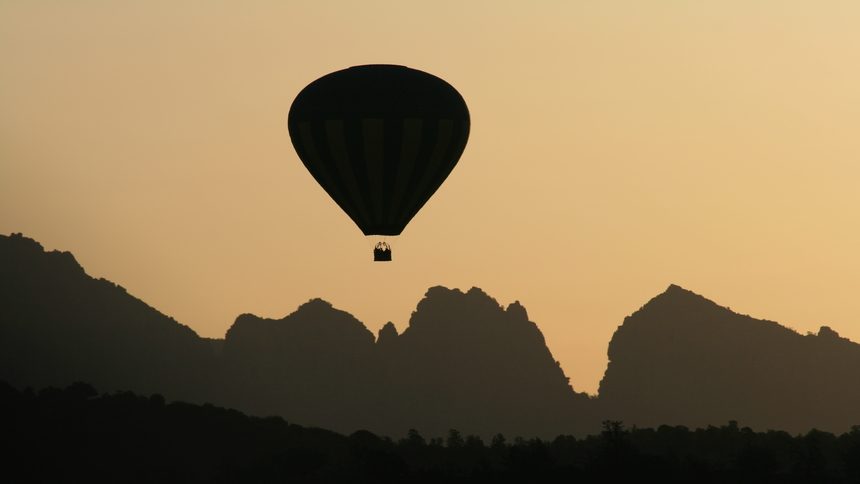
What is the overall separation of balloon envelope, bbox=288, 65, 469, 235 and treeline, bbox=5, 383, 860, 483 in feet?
140

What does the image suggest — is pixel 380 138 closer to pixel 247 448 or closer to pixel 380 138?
pixel 380 138

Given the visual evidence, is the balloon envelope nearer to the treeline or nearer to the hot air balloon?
the hot air balloon

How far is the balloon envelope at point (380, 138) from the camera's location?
59.1 m

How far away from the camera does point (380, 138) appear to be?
194ft

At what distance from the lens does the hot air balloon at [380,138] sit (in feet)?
194

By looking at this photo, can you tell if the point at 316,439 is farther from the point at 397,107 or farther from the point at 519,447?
the point at 397,107

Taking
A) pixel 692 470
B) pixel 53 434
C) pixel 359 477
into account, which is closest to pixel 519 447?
pixel 359 477

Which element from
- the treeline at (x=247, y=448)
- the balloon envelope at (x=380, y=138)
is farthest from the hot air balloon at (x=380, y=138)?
the treeline at (x=247, y=448)

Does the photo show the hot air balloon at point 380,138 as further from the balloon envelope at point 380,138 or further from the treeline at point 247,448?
the treeline at point 247,448

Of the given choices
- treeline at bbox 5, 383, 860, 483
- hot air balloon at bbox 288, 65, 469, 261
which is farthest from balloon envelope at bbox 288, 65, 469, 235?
treeline at bbox 5, 383, 860, 483

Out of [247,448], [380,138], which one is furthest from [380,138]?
[247,448]

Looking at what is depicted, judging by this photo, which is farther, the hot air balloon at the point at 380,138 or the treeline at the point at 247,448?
the treeline at the point at 247,448

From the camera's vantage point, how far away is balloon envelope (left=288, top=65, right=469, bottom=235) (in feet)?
194

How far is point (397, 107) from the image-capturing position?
194 feet
